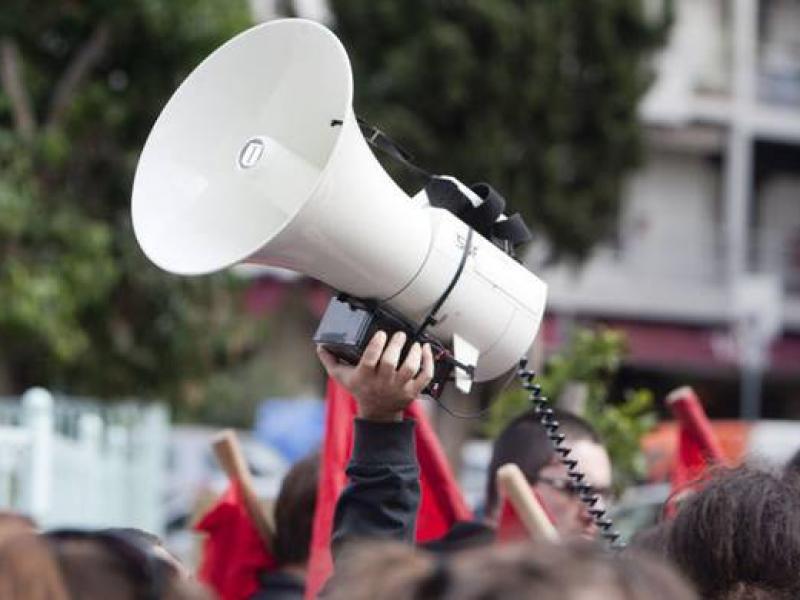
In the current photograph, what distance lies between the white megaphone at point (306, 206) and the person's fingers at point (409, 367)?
0.05 meters

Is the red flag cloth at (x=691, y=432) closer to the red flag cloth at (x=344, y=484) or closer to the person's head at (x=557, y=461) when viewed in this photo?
the person's head at (x=557, y=461)

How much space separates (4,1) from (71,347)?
1.93 metres

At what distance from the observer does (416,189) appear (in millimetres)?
10836

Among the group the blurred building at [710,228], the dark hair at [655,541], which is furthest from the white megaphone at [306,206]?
the blurred building at [710,228]

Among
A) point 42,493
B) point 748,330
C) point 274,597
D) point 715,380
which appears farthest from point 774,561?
point 715,380

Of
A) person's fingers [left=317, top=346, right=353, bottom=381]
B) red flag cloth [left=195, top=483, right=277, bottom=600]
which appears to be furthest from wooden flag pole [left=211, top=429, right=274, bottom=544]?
person's fingers [left=317, top=346, right=353, bottom=381]

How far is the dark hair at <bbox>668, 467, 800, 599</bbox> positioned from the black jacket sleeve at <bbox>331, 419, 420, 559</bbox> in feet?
1.44

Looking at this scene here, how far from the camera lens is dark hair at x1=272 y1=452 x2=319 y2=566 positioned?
12.9 ft

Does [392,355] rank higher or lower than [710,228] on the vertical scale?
lower

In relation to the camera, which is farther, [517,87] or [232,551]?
[517,87]

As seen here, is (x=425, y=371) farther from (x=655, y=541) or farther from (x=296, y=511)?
(x=296, y=511)

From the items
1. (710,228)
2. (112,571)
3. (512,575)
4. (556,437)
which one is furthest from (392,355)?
(710,228)

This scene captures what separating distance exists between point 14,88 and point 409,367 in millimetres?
7639

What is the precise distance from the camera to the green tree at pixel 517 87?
14.8 metres
